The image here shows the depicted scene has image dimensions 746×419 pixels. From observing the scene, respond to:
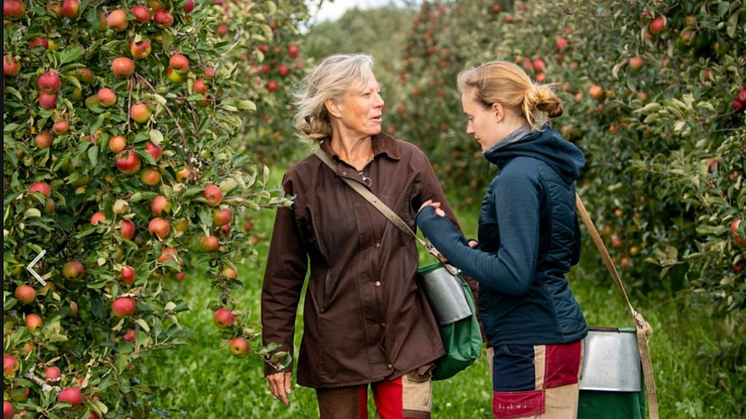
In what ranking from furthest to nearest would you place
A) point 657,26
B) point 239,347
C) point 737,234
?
point 657,26 → point 737,234 → point 239,347

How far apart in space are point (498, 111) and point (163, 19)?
963 millimetres

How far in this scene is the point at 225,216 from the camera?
2.76 metres

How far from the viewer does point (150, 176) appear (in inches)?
107

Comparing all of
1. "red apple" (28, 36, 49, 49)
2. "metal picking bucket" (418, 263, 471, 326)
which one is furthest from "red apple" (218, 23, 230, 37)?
"metal picking bucket" (418, 263, 471, 326)

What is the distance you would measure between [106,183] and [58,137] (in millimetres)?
210

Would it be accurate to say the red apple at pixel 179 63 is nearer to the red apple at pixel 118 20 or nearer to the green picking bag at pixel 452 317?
the red apple at pixel 118 20

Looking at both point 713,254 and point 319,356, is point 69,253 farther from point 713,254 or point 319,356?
point 713,254

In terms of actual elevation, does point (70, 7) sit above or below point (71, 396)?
above

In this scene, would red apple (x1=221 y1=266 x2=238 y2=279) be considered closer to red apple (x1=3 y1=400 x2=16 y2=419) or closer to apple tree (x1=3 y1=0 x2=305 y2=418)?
apple tree (x1=3 y1=0 x2=305 y2=418)

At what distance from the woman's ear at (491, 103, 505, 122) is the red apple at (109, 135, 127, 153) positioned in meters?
1.02

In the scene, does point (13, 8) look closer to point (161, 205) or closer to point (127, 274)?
point (161, 205)

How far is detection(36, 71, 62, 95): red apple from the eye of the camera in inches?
104

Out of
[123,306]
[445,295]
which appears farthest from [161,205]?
[445,295]

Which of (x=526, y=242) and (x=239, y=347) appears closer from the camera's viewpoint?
(x=526, y=242)
